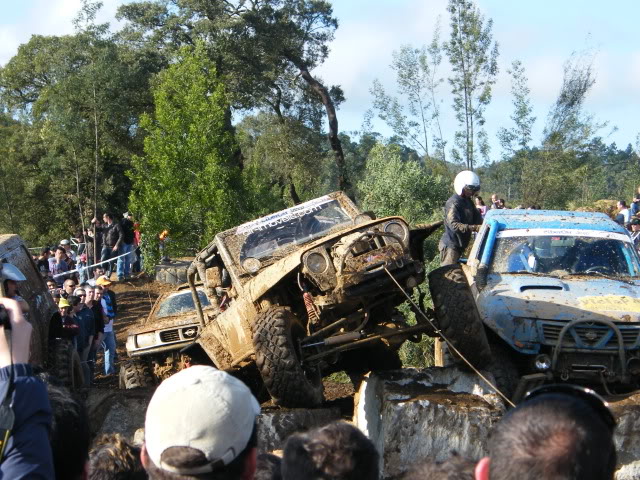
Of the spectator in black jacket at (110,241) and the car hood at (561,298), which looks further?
the spectator in black jacket at (110,241)

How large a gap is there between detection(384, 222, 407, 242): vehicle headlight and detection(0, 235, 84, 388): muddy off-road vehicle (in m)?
3.23

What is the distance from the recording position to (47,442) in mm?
2428

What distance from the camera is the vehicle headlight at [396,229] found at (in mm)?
7613

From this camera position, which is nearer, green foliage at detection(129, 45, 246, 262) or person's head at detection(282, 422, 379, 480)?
person's head at detection(282, 422, 379, 480)

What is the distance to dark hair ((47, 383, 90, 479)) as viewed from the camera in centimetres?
252

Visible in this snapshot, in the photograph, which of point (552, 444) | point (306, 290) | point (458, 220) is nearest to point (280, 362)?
point (306, 290)

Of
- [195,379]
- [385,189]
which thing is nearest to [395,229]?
[195,379]

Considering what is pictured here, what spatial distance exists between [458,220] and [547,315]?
122 inches

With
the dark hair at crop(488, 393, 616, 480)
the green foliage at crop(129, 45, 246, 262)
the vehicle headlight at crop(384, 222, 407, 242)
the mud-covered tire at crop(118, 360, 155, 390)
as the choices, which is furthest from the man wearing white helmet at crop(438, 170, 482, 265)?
the green foliage at crop(129, 45, 246, 262)

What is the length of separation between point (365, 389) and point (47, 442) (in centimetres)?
558

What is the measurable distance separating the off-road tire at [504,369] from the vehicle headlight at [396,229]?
1.38 m

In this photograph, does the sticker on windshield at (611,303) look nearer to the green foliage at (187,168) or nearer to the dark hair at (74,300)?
the dark hair at (74,300)

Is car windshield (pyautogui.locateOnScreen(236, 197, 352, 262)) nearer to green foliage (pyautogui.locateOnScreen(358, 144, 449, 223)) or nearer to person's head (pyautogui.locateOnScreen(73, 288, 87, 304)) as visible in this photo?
person's head (pyautogui.locateOnScreen(73, 288, 87, 304))

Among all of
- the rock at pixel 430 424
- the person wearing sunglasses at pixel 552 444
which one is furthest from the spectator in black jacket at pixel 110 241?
the person wearing sunglasses at pixel 552 444
